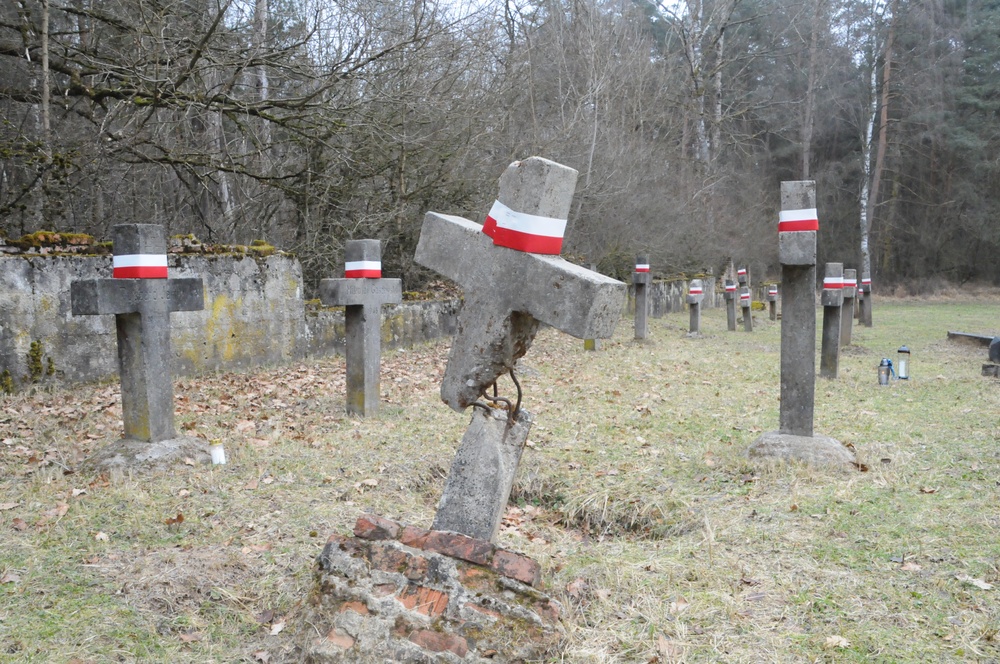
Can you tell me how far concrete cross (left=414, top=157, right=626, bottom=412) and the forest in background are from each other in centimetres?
642

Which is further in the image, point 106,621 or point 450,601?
point 106,621

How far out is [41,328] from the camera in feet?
25.3

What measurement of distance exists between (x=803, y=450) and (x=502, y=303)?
3.55 m

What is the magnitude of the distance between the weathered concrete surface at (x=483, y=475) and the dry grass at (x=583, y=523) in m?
0.55

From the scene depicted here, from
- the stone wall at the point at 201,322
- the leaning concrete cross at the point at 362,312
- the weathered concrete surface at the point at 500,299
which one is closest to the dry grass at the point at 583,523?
the leaning concrete cross at the point at 362,312

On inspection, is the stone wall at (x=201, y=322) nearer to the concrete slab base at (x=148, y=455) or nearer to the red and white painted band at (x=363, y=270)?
the red and white painted band at (x=363, y=270)

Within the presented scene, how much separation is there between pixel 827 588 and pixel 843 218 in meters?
36.3

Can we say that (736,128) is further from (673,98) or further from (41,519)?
(41,519)

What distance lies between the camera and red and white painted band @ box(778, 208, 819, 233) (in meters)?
5.95

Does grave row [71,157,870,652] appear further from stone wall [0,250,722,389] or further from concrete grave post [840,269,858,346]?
concrete grave post [840,269,858,346]

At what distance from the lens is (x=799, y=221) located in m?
5.97

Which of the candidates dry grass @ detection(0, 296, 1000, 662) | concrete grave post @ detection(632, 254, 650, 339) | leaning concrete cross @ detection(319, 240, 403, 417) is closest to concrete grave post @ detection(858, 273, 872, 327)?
concrete grave post @ detection(632, 254, 650, 339)

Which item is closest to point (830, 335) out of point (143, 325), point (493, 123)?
point (493, 123)

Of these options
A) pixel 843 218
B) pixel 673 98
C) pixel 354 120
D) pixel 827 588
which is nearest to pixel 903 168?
pixel 843 218
